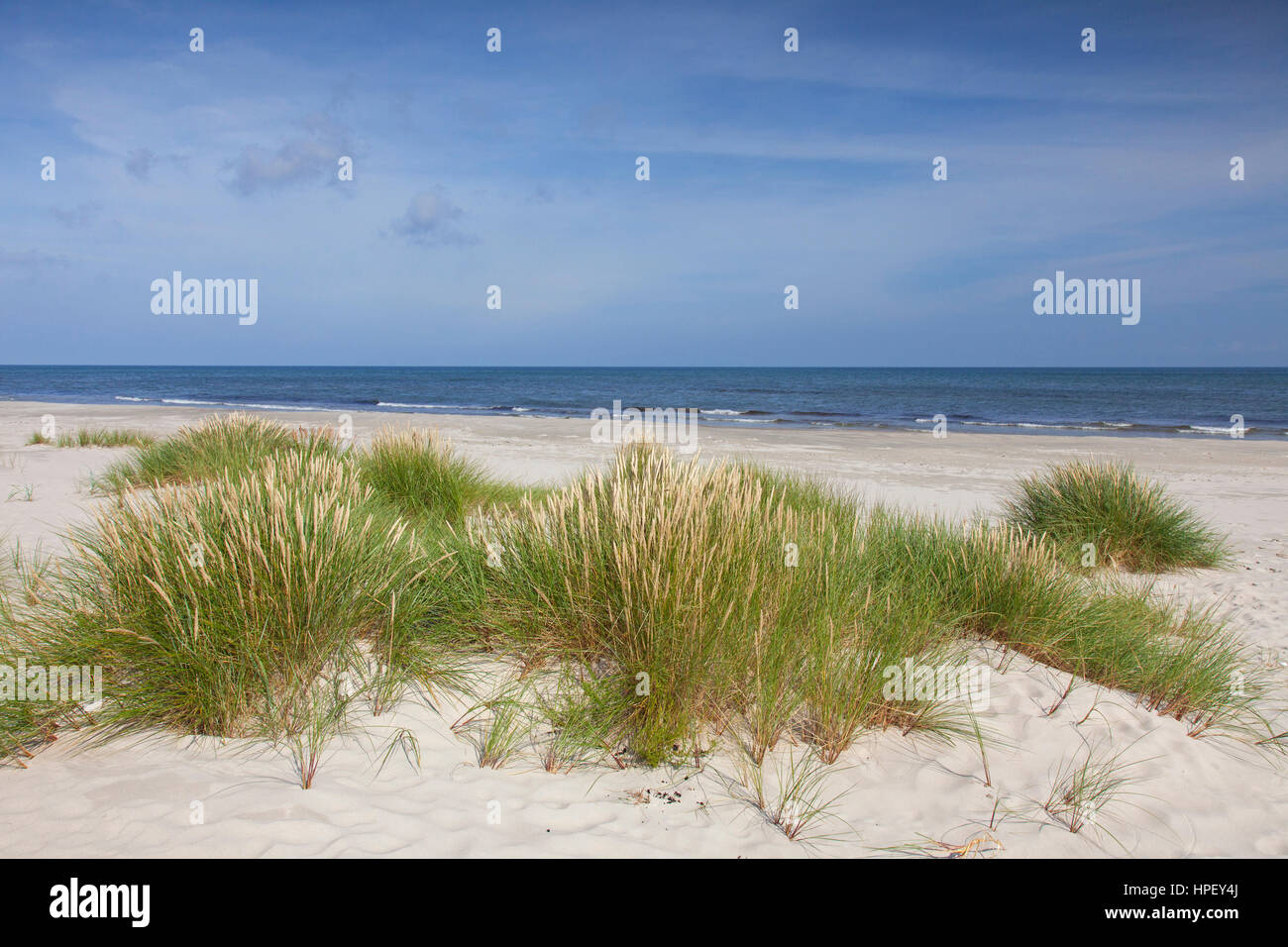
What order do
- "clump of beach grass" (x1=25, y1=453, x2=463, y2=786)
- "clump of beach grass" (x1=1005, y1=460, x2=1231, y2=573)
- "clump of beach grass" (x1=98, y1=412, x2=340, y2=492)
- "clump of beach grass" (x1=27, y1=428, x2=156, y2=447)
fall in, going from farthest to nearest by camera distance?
"clump of beach grass" (x1=27, y1=428, x2=156, y2=447) < "clump of beach grass" (x1=98, y1=412, x2=340, y2=492) < "clump of beach grass" (x1=1005, y1=460, x2=1231, y2=573) < "clump of beach grass" (x1=25, y1=453, x2=463, y2=786)

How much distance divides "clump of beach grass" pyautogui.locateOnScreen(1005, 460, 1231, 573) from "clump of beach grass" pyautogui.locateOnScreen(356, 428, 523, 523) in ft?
18.5

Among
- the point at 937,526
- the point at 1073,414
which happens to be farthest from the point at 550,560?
the point at 1073,414

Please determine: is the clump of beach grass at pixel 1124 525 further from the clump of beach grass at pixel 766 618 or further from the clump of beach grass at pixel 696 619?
the clump of beach grass at pixel 696 619

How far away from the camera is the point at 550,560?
3932mm

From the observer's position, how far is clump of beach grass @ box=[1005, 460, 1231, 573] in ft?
23.0

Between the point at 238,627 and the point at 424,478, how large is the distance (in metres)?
4.32

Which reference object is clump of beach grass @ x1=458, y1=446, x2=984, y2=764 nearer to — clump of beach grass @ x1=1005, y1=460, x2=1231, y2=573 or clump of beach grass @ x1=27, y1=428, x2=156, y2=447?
clump of beach grass @ x1=1005, y1=460, x2=1231, y2=573

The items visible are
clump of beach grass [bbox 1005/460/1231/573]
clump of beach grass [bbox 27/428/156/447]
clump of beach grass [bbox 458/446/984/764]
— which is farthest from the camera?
clump of beach grass [bbox 27/428/156/447]

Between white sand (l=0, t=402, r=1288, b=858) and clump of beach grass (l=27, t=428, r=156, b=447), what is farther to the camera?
clump of beach grass (l=27, t=428, r=156, b=447)

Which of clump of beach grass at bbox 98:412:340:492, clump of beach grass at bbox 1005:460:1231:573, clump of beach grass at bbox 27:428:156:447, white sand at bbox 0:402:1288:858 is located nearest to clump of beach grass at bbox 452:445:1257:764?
white sand at bbox 0:402:1288:858

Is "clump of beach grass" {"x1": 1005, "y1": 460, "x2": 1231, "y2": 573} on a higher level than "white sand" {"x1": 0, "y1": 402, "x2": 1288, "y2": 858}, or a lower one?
higher

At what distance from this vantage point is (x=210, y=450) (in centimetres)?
871
